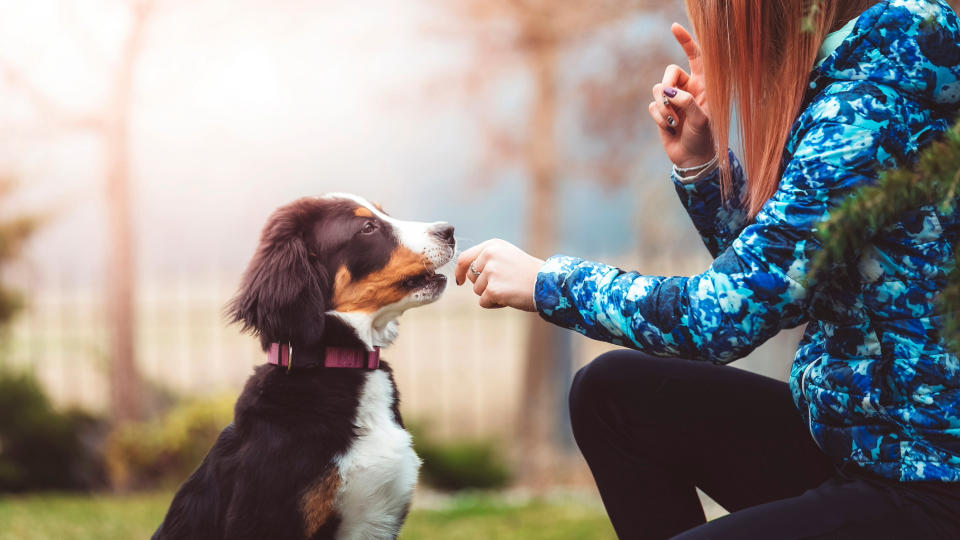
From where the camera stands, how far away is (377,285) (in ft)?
7.31

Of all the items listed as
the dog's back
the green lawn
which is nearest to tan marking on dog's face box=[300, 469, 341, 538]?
the dog's back

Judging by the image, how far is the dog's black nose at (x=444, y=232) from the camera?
2.28 m

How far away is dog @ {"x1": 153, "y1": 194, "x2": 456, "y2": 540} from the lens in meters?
1.94

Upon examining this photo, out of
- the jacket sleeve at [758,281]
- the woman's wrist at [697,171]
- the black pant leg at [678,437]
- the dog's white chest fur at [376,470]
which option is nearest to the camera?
the jacket sleeve at [758,281]

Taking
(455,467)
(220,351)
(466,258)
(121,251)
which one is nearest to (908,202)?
(466,258)

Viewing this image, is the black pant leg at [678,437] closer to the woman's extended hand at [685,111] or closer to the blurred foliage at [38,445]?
the woman's extended hand at [685,111]

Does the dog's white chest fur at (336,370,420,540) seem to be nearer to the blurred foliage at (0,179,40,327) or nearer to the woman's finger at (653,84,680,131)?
the woman's finger at (653,84,680,131)

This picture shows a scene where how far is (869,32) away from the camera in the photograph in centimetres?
130

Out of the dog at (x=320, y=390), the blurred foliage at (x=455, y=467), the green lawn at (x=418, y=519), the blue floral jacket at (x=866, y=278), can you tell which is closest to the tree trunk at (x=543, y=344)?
the blurred foliage at (x=455, y=467)

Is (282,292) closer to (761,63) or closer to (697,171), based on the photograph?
(697,171)

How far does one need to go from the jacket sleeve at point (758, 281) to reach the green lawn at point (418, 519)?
9.35ft

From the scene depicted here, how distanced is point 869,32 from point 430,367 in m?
5.80

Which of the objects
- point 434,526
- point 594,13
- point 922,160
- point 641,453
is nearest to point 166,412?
point 434,526

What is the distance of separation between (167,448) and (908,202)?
5327mm
